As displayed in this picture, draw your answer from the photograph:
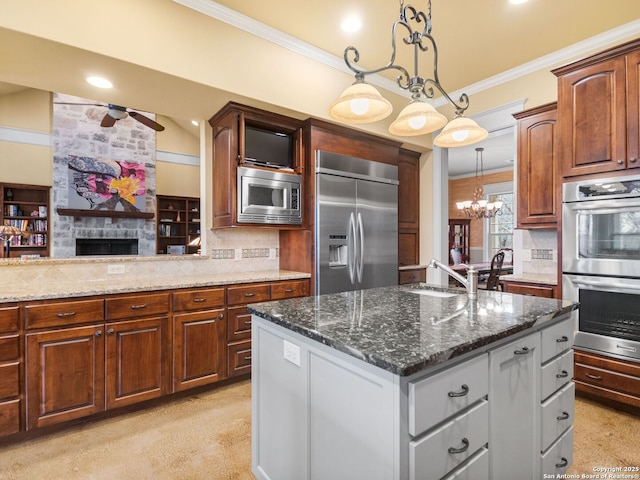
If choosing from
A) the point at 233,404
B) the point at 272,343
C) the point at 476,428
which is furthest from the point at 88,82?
the point at 476,428

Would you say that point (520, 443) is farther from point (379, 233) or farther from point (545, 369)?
point (379, 233)

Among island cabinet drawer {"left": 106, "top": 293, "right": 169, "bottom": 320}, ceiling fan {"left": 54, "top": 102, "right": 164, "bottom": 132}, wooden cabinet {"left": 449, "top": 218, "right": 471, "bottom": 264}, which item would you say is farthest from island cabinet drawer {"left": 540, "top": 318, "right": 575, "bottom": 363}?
wooden cabinet {"left": 449, "top": 218, "right": 471, "bottom": 264}

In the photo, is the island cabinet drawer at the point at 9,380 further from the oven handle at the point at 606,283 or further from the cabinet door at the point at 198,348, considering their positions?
the oven handle at the point at 606,283

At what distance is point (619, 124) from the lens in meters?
2.36

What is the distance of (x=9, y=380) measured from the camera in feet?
6.56

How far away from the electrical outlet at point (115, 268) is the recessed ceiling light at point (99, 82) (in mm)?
1448

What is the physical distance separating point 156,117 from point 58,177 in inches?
93.8

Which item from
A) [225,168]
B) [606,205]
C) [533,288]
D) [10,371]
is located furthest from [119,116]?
[606,205]

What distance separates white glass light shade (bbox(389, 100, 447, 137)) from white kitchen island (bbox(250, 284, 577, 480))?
1013mm

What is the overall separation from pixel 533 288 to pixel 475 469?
7.34ft

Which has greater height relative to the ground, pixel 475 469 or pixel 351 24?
pixel 351 24

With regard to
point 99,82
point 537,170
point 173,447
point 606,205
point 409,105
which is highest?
point 99,82

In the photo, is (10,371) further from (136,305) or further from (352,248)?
(352,248)

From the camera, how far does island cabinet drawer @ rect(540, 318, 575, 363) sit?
156 cm
